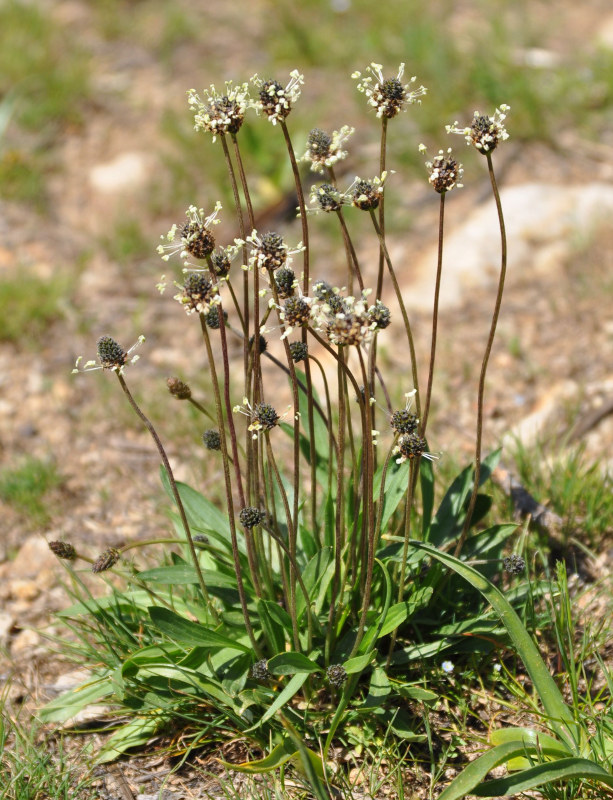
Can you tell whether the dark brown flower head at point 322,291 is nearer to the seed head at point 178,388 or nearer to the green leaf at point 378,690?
the seed head at point 178,388

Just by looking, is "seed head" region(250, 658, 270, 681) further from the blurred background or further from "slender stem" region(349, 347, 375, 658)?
the blurred background

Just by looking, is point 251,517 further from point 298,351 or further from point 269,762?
point 269,762

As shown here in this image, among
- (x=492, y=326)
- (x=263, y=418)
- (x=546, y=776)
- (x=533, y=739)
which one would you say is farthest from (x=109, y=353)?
(x=533, y=739)

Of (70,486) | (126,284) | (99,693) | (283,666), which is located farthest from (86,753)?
(126,284)

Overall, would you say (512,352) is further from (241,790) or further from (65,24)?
(65,24)

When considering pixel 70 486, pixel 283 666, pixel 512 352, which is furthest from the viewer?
pixel 512 352

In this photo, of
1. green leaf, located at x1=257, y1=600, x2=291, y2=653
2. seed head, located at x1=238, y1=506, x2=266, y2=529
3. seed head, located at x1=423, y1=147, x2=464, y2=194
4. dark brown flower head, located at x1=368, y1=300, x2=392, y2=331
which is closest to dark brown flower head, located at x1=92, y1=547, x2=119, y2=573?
seed head, located at x1=238, y1=506, x2=266, y2=529
